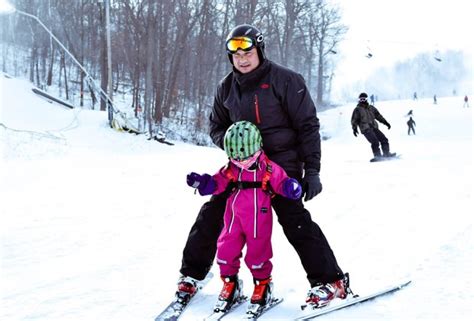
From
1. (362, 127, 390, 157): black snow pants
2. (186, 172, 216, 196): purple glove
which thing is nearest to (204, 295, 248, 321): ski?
(186, 172, 216, 196): purple glove

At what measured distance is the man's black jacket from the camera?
2689mm

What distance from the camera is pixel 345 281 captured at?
2.67 metres

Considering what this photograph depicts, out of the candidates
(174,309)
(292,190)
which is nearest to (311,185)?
(292,190)

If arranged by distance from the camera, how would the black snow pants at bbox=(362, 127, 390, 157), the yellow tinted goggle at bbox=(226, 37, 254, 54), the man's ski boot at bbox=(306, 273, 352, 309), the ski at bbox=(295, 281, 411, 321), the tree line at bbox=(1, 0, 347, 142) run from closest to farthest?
the ski at bbox=(295, 281, 411, 321)
the man's ski boot at bbox=(306, 273, 352, 309)
the yellow tinted goggle at bbox=(226, 37, 254, 54)
the black snow pants at bbox=(362, 127, 390, 157)
the tree line at bbox=(1, 0, 347, 142)

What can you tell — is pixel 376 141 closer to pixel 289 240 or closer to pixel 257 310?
pixel 289 240

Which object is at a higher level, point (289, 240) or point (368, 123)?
point (368, 123)

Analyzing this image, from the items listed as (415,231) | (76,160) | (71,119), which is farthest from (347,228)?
(71,119)

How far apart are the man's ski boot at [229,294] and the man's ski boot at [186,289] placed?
200 mm

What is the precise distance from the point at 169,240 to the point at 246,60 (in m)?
2.13

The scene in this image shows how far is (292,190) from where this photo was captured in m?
2.48

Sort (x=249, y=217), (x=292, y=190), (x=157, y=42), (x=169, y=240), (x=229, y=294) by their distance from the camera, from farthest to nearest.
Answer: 1. (x=157, y=42)
2. (x=169, y=240)
3. (x=229, y=294)
4. (x=249, y=217)
5. (x=292, y=190)

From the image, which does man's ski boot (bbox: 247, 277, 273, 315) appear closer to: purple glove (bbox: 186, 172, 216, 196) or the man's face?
purple glove (bbox: 186, 172, 216, 196)

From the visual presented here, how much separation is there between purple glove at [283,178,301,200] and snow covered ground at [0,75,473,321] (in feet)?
2.27

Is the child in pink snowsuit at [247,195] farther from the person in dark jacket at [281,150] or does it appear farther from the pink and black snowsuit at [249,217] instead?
the person in dark jacket at [281,150]
